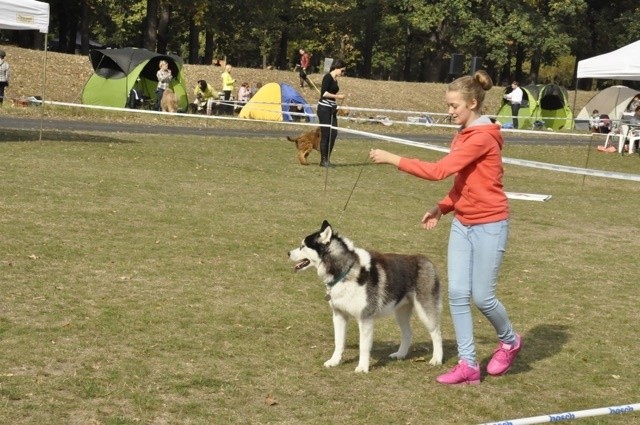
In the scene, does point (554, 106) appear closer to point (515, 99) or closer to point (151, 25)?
point (515, 99)

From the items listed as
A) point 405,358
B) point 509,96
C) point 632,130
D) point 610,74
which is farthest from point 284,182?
point 509,96

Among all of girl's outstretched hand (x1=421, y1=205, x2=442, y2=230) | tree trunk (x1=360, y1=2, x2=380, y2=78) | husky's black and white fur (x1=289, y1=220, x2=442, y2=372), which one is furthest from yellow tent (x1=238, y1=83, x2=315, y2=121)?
tree trunk (x1=360, y1=2, x2=380, y2=78)

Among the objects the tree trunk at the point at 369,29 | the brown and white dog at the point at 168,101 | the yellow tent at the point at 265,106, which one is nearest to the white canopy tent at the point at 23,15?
the brown and white dog at the point at 168,101

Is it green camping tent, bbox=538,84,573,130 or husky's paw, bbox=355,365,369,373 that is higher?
green camping tent, bbox=538,84,573,130

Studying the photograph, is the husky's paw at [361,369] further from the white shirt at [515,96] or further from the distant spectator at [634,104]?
the white shirt at [515,96]

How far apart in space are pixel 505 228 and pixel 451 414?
3.96 feet

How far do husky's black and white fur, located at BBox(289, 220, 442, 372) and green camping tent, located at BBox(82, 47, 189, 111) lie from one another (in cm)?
2569

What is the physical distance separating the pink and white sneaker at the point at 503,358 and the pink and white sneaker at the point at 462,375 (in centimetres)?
27

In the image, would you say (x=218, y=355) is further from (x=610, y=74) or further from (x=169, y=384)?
(x=610, y=74)

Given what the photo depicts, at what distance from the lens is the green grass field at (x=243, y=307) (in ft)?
19.2

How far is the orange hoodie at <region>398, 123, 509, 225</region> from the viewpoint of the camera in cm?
602

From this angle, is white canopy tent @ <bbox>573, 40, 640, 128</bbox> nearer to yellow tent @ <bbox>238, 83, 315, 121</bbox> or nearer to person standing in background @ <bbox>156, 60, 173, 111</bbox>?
yellow tent @ <bbox>238, 83, 315, 121</bbox>

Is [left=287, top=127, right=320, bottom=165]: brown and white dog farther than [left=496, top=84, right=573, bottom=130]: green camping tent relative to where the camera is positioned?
No

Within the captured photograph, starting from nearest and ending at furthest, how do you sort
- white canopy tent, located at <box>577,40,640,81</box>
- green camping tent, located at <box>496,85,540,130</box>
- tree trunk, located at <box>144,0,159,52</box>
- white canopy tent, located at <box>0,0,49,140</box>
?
white canopy tent, located at <box>0,0,49,140</box>
white canopy tent, located at <box>577,40,640,81</box>
green camping tent, located at <box>496,85,540,130</box>
tree trunk, located at <box>144,0,159,52</box>
